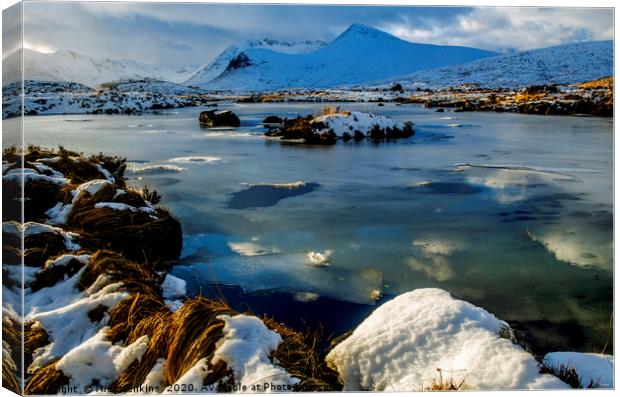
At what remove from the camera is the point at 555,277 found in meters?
3.58

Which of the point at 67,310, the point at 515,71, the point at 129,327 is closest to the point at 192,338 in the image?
the point at 129,327

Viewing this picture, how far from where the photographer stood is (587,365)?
2.97 metres

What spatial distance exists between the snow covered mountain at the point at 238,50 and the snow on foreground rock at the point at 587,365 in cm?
238

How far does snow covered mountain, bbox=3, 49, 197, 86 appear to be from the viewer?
10.3 feet

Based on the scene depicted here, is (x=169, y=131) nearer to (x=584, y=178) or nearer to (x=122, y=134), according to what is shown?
(x=122, y=134)

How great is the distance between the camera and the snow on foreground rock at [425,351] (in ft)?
8.94

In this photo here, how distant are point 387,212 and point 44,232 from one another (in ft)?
7.41

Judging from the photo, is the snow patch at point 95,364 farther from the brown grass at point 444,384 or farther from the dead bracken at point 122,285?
the brown grass at point 444,384

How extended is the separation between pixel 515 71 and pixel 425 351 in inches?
97.5

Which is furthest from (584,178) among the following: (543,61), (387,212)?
(387,212)

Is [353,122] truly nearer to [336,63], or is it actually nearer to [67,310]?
[336,63]

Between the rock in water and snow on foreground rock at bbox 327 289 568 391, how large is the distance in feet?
8.18

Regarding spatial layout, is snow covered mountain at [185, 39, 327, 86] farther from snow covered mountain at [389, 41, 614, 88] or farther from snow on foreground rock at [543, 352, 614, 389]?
snow on foreground rock at [543, 352, 614, 389]

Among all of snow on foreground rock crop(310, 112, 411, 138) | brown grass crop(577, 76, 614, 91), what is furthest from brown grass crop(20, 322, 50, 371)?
brown grass crop(577, 76, 614, 91)
